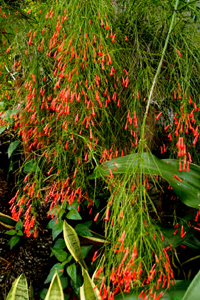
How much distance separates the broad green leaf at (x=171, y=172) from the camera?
0.97 m

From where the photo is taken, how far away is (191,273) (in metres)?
1.30

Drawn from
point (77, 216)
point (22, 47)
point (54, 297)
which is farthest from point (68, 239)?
point (22, 47)

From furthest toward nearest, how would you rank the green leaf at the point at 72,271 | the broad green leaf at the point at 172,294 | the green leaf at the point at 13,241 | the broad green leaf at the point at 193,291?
the green leaf at the point at 13,241, the green leaf at the point at 72,271, the broad green leaf at the point at 172,294, the broad green leaf at the point at 193,291

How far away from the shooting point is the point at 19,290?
1.17 meters

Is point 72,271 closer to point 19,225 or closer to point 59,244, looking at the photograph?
point 59,244

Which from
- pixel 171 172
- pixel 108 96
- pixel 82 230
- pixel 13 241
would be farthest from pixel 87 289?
pixel 108 96

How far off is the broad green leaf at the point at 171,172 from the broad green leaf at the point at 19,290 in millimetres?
480

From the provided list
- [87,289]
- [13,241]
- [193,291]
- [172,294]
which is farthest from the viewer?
[13,241]

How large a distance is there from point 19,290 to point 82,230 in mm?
310

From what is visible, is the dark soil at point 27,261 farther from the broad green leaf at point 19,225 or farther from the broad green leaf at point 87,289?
the broad green leaf at point 87,289

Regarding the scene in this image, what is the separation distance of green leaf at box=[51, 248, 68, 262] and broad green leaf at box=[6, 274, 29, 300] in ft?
0.49

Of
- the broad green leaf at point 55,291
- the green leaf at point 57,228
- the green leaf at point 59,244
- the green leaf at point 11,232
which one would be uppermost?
the green leaf at point 57,228

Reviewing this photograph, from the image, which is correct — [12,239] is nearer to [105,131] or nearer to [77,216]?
[77,216]

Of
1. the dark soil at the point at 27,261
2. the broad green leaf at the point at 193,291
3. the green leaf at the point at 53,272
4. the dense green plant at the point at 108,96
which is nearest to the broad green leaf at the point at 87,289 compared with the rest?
the dense green plant at the point at 108,96
